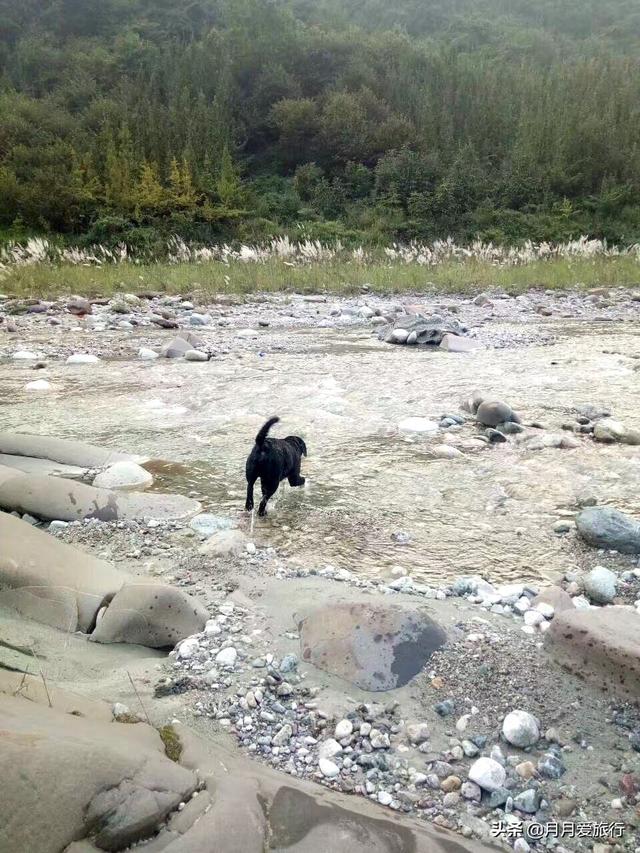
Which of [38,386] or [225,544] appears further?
[38,386]

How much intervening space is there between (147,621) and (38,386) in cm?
393

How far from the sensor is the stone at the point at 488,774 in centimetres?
143

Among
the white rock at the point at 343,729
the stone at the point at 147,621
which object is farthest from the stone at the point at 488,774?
the stone at the point at 147,621

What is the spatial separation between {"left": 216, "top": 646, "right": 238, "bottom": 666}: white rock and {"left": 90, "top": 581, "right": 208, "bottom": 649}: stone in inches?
6.9

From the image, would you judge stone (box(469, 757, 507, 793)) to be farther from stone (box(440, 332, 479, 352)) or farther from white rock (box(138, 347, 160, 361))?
stone (box(440, 332, 479, 352))

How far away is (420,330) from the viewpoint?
7590 millimetres

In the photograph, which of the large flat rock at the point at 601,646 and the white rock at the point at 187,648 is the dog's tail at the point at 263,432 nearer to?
the white rock at the point at 187,648

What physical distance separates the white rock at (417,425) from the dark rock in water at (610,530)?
1631 millimetres

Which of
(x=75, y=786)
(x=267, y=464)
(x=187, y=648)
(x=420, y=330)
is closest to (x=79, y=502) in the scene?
(x=267, y=464)

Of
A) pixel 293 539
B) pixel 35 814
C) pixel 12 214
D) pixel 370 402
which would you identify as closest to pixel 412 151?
pixel 12 214

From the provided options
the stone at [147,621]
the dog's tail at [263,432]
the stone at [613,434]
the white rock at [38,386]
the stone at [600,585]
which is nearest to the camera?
the stone at [147,621]

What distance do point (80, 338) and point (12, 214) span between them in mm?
16391

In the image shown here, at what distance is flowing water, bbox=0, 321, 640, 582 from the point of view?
280 cm

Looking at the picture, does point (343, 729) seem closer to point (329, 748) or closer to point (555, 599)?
point (329, 748)
